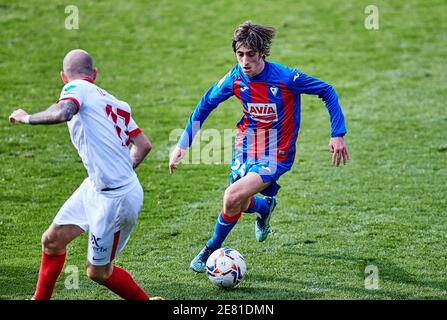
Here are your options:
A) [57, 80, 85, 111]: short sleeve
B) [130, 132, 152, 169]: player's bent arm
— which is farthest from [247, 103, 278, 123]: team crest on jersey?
[57, 80, 85, 111]: short sleeve

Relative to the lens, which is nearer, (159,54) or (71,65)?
(71,65)

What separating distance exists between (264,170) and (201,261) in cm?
102

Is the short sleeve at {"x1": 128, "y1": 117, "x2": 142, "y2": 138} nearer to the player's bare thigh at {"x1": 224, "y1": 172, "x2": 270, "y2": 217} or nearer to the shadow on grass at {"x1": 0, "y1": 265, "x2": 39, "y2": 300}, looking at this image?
the player's bare thigh at {"x1": 224, "y1": 172, "x2": 270, "y2": 217}

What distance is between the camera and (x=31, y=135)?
41.3 feet

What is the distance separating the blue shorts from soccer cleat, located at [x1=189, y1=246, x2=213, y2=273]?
27.5 inches

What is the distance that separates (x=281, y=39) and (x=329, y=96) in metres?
10.5

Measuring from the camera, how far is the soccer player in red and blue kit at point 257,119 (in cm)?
747

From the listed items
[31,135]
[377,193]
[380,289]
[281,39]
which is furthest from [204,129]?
[380,289]

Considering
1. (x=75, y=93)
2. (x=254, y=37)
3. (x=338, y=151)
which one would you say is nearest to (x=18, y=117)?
(x=75, y=93)

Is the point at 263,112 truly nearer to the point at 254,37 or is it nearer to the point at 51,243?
the point at 254,37

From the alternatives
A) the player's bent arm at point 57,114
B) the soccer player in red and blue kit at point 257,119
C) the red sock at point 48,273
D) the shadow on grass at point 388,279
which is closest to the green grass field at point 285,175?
the shadow on grass at point 388,279

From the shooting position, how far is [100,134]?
615cm

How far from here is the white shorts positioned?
6215 mm

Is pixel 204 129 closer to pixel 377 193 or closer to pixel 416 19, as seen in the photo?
pixel 377 193
